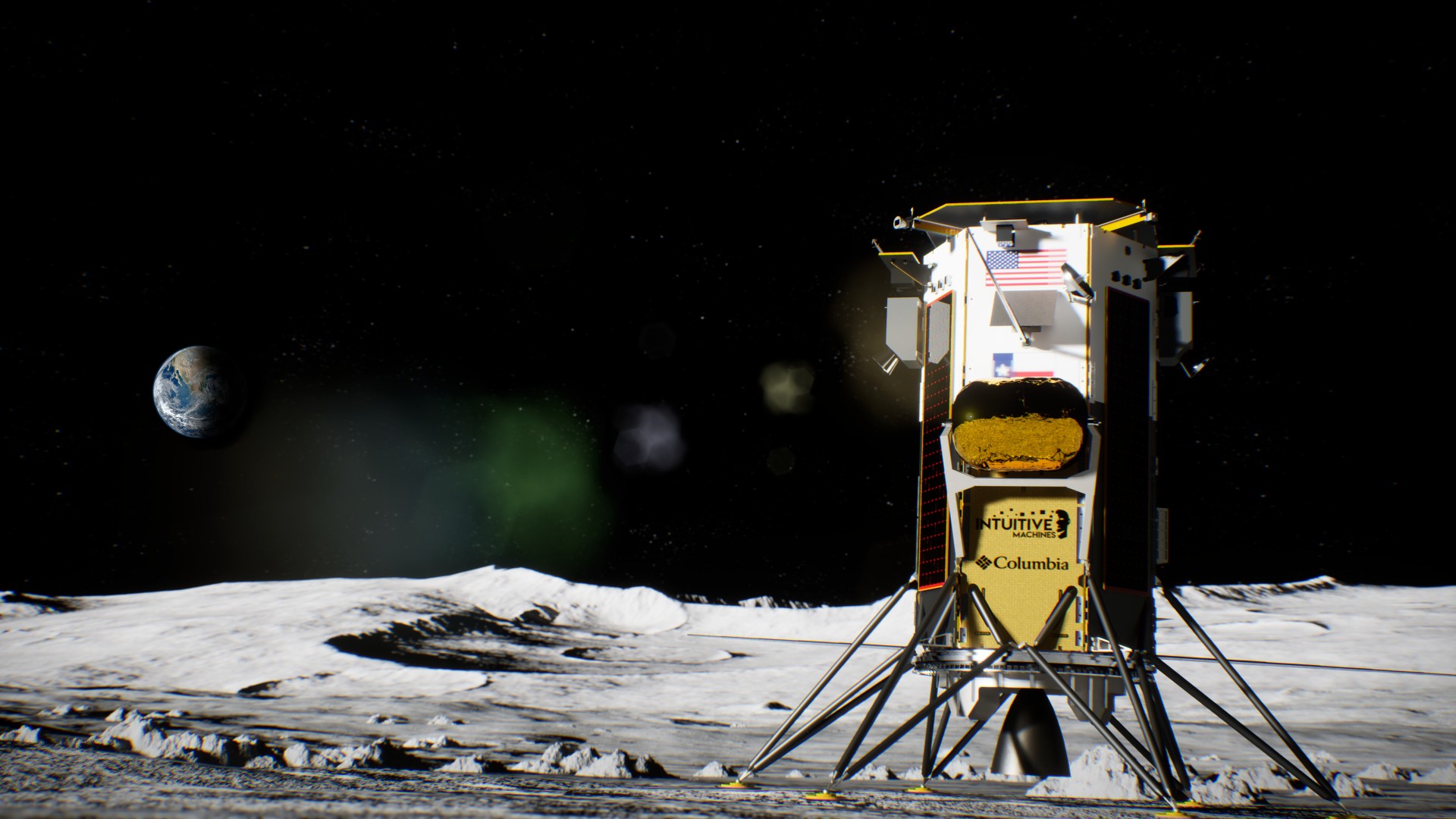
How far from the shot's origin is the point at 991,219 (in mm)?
10188

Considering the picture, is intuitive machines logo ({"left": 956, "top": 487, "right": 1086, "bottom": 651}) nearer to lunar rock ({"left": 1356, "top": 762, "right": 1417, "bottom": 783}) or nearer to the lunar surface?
the lunar surface

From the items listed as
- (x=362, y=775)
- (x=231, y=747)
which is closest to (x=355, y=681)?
(x=231, y=747)

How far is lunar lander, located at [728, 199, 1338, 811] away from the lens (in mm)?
9188

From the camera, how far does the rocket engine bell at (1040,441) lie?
9328 millimetres

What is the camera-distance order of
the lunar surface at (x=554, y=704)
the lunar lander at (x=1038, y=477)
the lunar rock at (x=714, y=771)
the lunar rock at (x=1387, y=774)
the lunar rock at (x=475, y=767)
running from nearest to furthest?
the lunar surface at (x=554, y=704) → the lunar lander at (x=1038, y=477) → the lunar rock at (x=475, y=767) → the lunar rock at (x=714, y=771) → the lunar rock at (x=1387, y=774)

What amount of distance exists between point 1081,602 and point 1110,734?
129 cm

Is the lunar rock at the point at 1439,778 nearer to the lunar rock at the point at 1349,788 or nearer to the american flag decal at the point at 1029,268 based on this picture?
the lunar rock at the point at 1349,788

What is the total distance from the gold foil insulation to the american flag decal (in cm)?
137

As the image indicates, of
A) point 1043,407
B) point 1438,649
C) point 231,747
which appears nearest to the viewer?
point 1043,407

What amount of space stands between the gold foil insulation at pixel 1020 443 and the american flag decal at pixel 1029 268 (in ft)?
4.49

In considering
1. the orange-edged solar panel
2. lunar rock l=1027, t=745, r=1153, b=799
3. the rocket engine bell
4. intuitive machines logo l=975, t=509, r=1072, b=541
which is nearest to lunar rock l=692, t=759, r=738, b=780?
the rocket engine bell

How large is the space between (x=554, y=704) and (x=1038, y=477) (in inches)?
874

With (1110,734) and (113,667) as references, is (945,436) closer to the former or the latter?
(1110,734)

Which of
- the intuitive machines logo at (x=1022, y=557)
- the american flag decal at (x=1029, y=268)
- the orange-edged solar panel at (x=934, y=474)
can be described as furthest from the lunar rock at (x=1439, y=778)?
the american flag decal at (x=1029, y=268)
